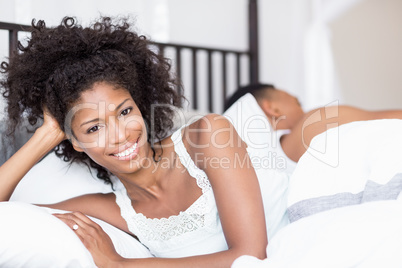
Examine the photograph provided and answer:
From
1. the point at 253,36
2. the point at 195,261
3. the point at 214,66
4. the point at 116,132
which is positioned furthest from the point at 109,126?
the point at 253,36

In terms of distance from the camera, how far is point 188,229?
4.62 ft

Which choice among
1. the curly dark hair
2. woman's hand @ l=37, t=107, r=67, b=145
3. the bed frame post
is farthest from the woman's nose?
the bed frame post

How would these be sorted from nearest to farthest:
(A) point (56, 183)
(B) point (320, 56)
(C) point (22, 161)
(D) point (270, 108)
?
(C) point (22, 161)
(A) point (56, 183)
(D) point (270, 108)
(B) point (320, 56)

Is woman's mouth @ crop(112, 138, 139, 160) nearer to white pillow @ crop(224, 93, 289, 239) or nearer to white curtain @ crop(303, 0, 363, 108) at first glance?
white pillow @ crop(224, 93, 289, 239)

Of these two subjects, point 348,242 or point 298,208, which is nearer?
point 348,242

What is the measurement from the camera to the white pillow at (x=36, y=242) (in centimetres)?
107

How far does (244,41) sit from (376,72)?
1.47m

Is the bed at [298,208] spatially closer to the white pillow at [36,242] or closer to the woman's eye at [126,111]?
the white pillow at [36,242]

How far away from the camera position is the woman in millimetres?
1250

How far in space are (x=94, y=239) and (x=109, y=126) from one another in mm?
308

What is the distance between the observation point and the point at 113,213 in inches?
59.9

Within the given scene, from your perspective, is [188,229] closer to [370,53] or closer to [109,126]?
[109,126]

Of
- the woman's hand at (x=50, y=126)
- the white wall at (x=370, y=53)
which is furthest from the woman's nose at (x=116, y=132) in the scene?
the white wall at (x=370, y=53)

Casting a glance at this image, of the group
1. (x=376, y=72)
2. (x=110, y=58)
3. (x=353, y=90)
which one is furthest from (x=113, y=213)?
(x=376, y=72)
